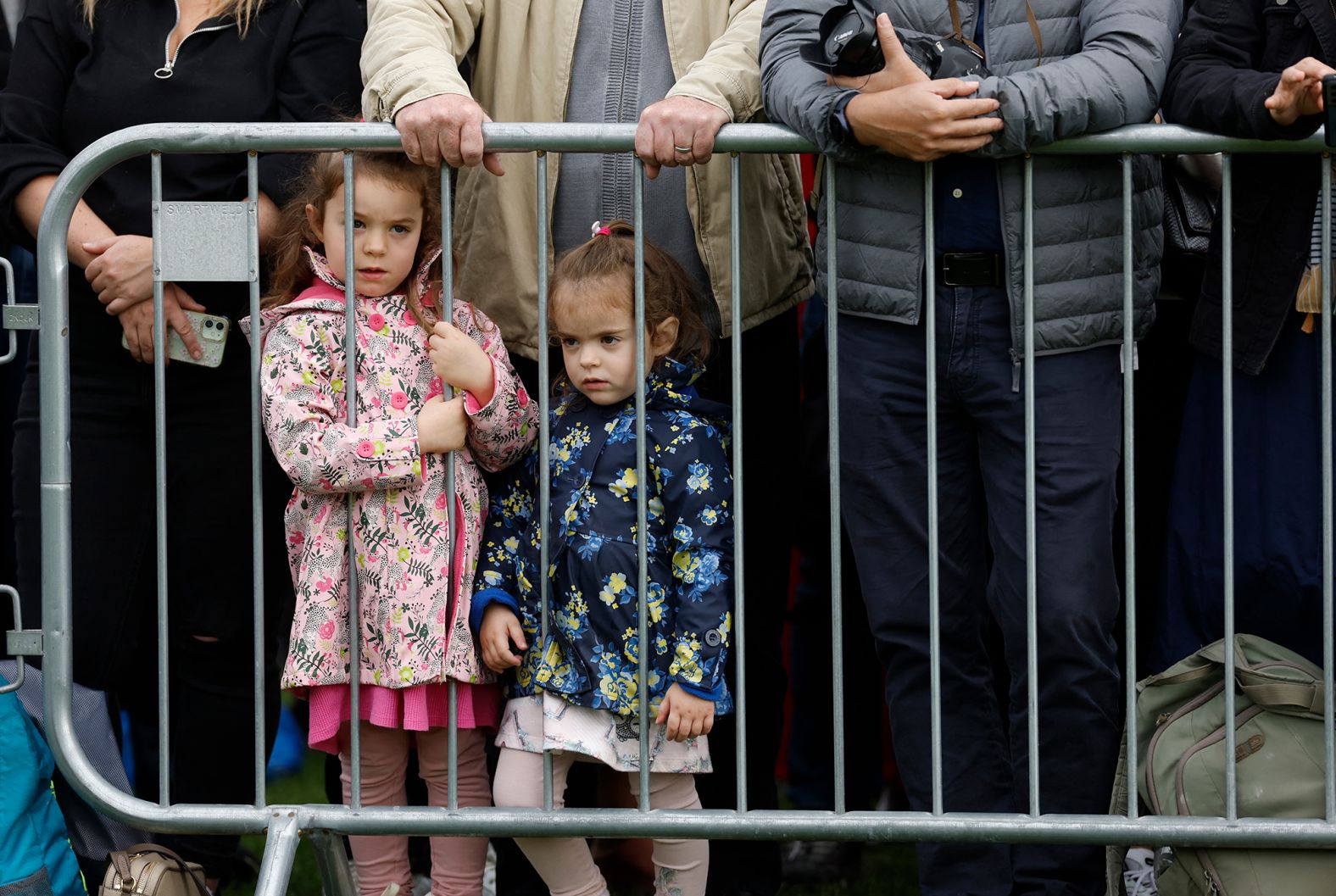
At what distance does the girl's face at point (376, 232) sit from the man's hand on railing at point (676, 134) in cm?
53

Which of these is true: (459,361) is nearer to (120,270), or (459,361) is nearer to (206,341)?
(206,341)

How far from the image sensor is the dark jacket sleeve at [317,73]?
12.9ft

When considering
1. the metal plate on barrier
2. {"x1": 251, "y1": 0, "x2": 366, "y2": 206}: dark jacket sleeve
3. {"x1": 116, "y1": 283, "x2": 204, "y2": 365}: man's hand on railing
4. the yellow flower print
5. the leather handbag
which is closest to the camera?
the metal plate on barrier

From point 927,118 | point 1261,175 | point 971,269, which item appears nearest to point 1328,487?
point 1261,175

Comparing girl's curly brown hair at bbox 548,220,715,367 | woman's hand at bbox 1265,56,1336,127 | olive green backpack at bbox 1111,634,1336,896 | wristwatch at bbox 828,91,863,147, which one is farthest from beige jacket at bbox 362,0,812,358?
olive green backpack at bbox 1111,634,1336,896

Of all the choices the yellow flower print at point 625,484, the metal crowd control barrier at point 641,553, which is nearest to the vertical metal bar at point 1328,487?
the metal crowd control barrier at point 641,553

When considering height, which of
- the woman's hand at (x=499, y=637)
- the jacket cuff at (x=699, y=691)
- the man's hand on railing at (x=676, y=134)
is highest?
the man's hand on railing at (x=676, y=134)

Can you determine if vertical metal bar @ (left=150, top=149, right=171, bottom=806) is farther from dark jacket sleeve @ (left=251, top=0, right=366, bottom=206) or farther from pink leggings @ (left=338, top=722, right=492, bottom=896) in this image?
dark jacket sleeve @ (left=251, top=0, right=366, bottom=206)

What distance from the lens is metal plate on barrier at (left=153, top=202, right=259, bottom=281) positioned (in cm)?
346

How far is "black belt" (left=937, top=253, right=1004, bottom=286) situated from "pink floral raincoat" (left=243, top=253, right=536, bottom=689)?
85cm

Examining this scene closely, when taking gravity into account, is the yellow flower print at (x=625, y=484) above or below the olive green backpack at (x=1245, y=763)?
above

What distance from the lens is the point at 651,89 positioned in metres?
3.90

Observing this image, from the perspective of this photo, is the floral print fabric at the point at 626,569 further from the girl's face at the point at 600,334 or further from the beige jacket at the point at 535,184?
the beige jacket at the point at 535,184

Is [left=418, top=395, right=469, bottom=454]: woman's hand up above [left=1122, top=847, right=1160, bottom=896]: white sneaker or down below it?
above
